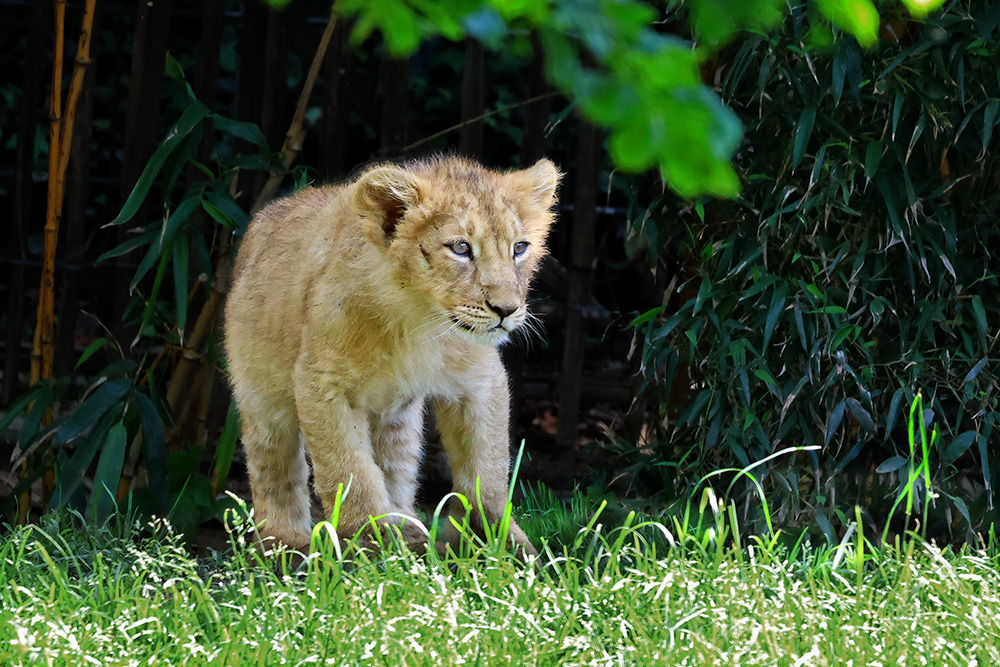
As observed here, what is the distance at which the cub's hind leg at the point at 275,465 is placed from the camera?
10.8 ft

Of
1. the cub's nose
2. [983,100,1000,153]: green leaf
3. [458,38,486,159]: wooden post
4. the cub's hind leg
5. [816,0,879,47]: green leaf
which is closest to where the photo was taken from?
[816,0,879,47]: green leaf

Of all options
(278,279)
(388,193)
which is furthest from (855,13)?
(278,279)

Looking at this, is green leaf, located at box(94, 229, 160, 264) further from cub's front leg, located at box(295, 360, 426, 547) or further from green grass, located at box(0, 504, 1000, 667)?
cub's front leg, located at box(295, 360, 426, 547)

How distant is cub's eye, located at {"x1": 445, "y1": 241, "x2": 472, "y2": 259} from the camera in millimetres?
2773

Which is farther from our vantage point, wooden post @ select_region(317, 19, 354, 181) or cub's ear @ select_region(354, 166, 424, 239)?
wooden post @ select_region(317, 19, 354, 181)

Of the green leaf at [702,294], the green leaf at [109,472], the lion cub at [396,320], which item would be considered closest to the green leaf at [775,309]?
the green leaf at [702,294]

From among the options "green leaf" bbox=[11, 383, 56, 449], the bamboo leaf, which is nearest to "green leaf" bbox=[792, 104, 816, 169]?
the bamboo leaf

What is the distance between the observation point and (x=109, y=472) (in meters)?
3.89

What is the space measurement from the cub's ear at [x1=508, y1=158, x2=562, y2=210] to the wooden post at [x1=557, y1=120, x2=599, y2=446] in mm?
1868

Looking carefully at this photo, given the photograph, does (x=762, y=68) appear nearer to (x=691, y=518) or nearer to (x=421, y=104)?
(x=691, y=518)

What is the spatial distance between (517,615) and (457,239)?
91 centimetres

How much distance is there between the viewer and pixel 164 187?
402 centimetres

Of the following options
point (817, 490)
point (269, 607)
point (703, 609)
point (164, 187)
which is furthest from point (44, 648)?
point (817, 490)

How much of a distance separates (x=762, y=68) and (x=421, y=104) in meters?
3.28
